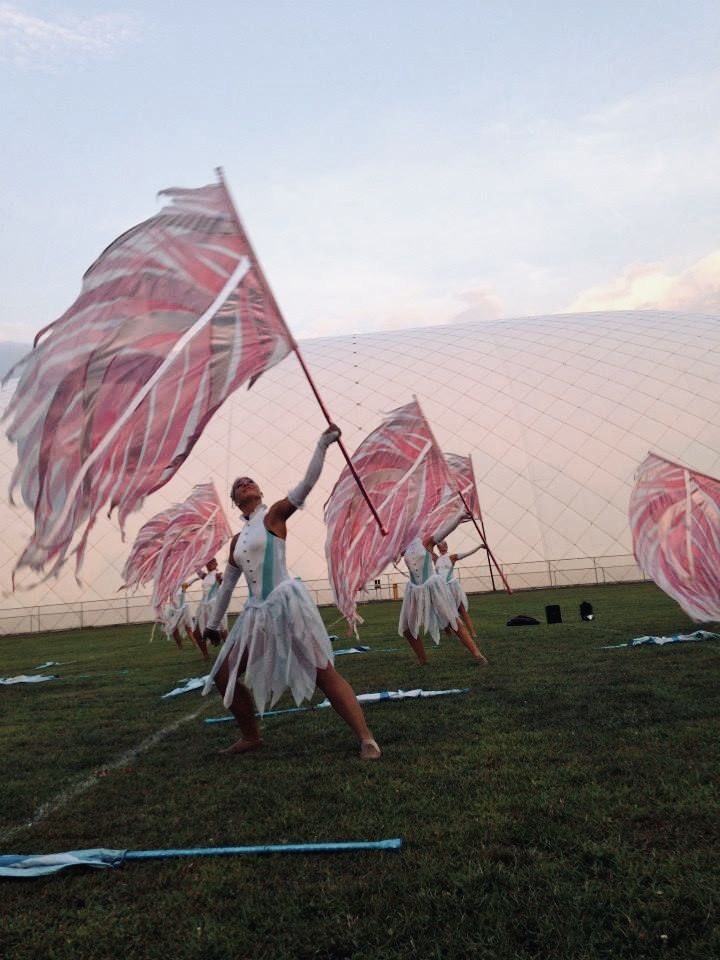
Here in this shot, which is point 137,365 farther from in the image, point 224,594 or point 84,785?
point 84,785

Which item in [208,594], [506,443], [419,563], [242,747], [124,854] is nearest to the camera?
[124,854]

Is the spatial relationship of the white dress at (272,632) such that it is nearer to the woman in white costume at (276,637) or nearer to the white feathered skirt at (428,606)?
the woman in white costume at (276,637)

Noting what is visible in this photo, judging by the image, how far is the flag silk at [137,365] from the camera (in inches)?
155

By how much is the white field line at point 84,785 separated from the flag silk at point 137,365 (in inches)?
58.9

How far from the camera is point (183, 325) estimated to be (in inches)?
179

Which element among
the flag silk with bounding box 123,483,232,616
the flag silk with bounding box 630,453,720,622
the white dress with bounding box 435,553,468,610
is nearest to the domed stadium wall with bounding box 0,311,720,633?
the flag silk with bounding box 123,483,232,616

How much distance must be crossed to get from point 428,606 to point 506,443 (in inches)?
842

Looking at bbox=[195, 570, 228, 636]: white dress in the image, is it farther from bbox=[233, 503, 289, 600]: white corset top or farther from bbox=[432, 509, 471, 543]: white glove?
bbox=[233, 503, 289, 600]: white corset top

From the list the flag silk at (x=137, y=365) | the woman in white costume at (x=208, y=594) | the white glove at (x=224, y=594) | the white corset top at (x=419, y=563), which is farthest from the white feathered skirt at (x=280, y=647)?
the woman in white costume at (x=208, y=594)

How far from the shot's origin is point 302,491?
491 centimetres

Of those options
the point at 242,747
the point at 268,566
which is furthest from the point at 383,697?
the point at 268,566

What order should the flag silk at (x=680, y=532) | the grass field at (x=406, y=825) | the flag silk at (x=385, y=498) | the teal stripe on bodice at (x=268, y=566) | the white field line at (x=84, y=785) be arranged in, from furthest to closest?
the flag silk at (x=680, y=532) → the flag silk at (x=385, y=498) → the teal stripe on bodice at (x=268, y=566) → the white field line at (x=84, y=785) → the grass field at (x=406, y=825)

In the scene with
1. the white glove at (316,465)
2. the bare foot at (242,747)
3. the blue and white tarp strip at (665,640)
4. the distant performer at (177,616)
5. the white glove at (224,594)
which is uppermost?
the white glove at (316,465)

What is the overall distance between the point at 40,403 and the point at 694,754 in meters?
3.92
